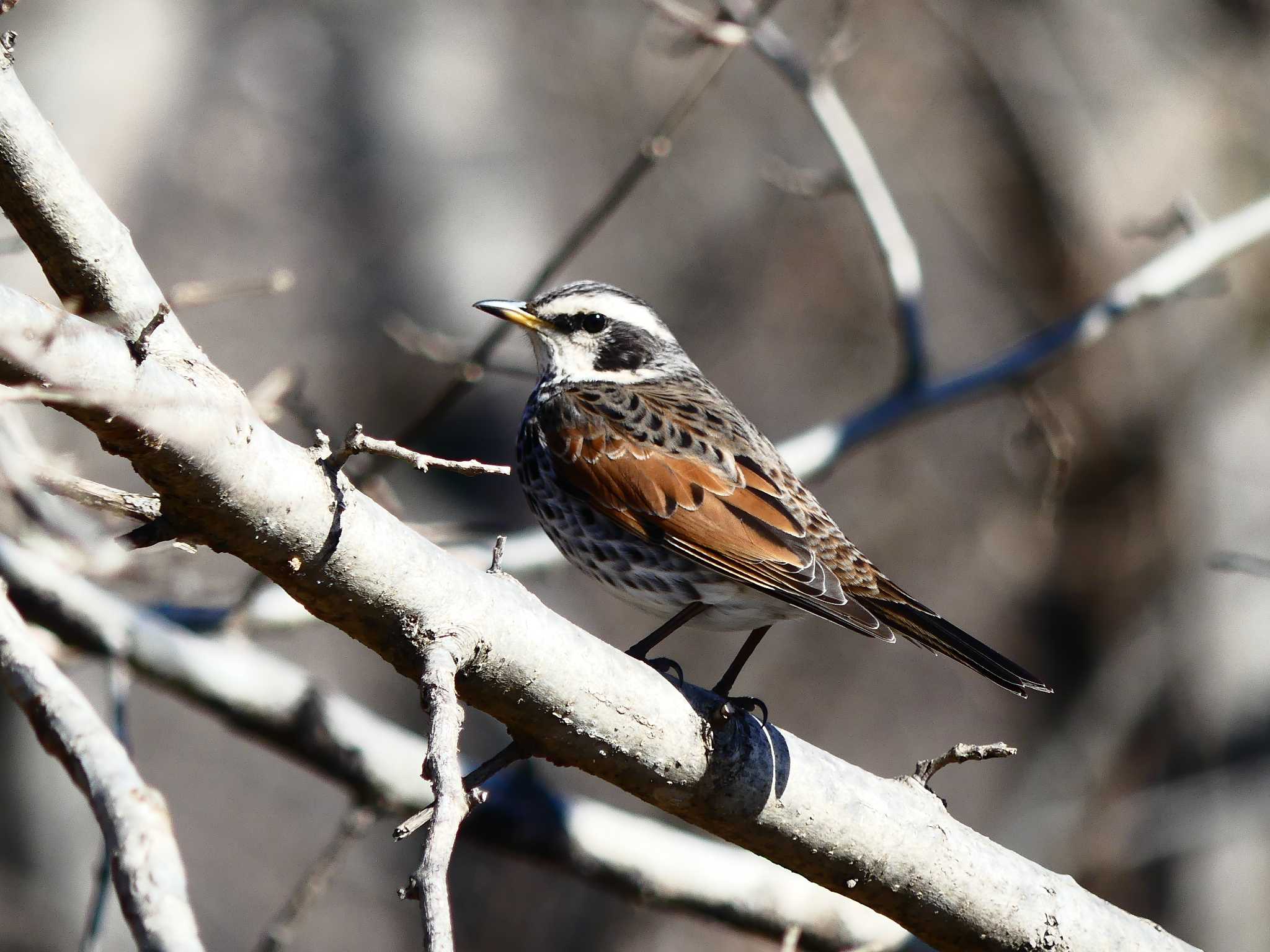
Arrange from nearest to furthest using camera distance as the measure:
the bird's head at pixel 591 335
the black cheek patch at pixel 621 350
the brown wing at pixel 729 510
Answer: the brown wing at pixel 729 510 → the bird's head at pixel 591 335 → the black cheek patch at pixel 621 350

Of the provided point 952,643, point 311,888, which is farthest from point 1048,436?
point 311,888

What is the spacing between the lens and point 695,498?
169 inches

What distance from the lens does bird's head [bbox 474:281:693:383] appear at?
5.12m

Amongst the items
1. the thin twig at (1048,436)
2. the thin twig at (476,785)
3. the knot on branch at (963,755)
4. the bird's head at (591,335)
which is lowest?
the thin twig at (476,785)

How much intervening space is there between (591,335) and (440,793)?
3.27 meters

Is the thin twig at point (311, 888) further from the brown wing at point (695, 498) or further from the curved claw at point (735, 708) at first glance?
the curved claw at point (735, 708)

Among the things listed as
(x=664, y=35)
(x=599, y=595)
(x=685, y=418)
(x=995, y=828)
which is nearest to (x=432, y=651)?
(x=685, y=418)

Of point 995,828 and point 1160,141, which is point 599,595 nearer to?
point 995,828

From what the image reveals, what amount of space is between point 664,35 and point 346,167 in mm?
2281

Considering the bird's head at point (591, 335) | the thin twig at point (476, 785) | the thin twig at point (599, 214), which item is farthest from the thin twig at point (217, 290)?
the thin twig at point (476, 785)

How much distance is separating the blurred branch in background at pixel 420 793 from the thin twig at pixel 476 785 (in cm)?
176

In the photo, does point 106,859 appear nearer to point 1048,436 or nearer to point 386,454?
point 386,454

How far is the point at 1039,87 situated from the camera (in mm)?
9938

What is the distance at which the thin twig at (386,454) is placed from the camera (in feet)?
7.42
